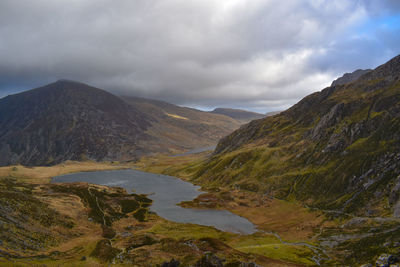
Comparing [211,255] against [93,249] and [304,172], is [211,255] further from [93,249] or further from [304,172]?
[304,172]

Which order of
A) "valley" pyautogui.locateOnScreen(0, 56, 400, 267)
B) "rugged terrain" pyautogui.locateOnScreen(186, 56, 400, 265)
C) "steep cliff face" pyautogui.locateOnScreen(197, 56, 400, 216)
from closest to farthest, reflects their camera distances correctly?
"valley" pyautogui.locateOnScreen(0, 56, 400, 267) < "rugged terrain" pyautogui.locateOnScreen(186, 56, 400, 265) < "steep cliff face" pyautogui.locateOnScreen(197, 56, 400, 216)

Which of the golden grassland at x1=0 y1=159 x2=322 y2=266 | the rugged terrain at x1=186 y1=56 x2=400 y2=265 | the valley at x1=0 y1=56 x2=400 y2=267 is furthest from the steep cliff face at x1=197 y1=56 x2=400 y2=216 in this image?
the golden grassland at x1=0 y1=159 x2=322 y2=266

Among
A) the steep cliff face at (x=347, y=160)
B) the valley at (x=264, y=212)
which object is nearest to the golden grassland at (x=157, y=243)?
the valley at (x=264, y=212)

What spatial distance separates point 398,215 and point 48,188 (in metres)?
173

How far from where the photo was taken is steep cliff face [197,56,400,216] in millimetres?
101500

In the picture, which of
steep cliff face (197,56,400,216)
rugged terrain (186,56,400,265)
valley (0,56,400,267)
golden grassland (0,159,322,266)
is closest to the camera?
golden grassland (0,159,322,266)

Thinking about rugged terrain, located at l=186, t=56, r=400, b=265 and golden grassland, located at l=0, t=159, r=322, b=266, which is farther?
rugged terrain, located at l=186, t=56, r=400, b=265

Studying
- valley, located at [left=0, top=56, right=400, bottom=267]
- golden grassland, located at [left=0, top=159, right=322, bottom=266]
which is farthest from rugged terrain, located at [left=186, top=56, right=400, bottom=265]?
golden grassland, located at [left=0, top=159, right=322, bottom=266]

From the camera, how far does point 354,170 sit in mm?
116875

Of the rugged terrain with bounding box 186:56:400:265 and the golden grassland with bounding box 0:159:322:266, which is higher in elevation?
the rugged terrain with bounding box 186:56:400:265

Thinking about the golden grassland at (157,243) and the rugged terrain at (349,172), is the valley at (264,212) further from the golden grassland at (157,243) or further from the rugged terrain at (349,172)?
the rugged terrain at (349,172)

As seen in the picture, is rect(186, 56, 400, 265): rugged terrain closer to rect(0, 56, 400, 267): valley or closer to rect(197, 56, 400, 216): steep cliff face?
rect(197, 56, 400, 216): steep cliff face

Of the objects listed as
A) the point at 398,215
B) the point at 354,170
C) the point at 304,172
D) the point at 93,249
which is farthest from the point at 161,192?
the point at 398,215

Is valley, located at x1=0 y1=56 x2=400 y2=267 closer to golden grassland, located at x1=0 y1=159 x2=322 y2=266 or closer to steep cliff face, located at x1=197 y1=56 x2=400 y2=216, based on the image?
golden grassland, located at x1=0 y1=159 x2=322 y2=266
